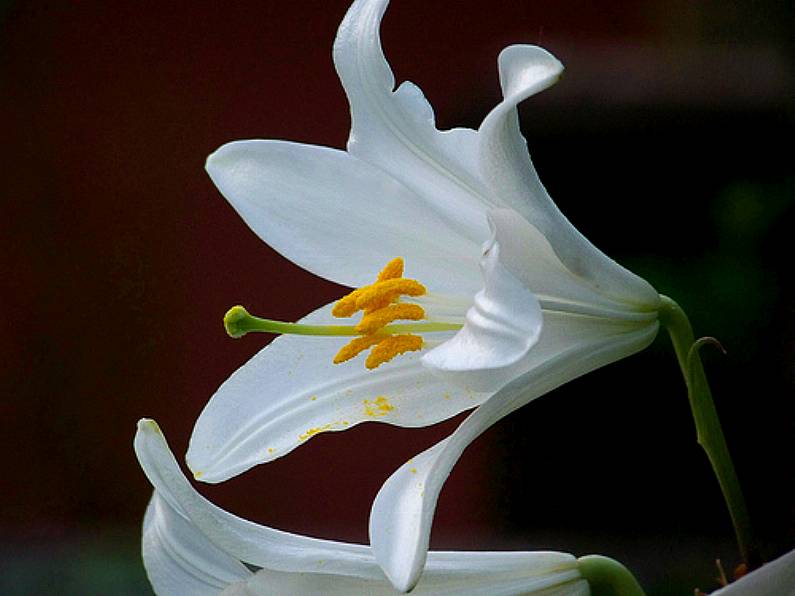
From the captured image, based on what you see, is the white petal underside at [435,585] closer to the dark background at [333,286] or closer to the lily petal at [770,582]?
the lily petal at [770,582]

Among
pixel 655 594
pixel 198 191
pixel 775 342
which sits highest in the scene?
pixel 198 191

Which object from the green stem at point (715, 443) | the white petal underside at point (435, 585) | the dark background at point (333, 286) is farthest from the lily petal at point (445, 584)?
the dark background at point (333, 286)

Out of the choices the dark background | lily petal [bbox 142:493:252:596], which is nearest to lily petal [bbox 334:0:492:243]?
lily petal [bbox 142:493:252:596]

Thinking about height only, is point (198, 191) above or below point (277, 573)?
above

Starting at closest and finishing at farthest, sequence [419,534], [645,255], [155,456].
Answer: [419,534] < [155,456] < [645,255]

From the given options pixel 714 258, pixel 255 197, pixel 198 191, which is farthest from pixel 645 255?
pixel 255 197

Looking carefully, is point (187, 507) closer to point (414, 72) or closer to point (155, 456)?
point (155, 456)

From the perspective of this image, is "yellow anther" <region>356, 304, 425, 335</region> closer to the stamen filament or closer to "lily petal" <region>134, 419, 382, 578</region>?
the stamen filament
